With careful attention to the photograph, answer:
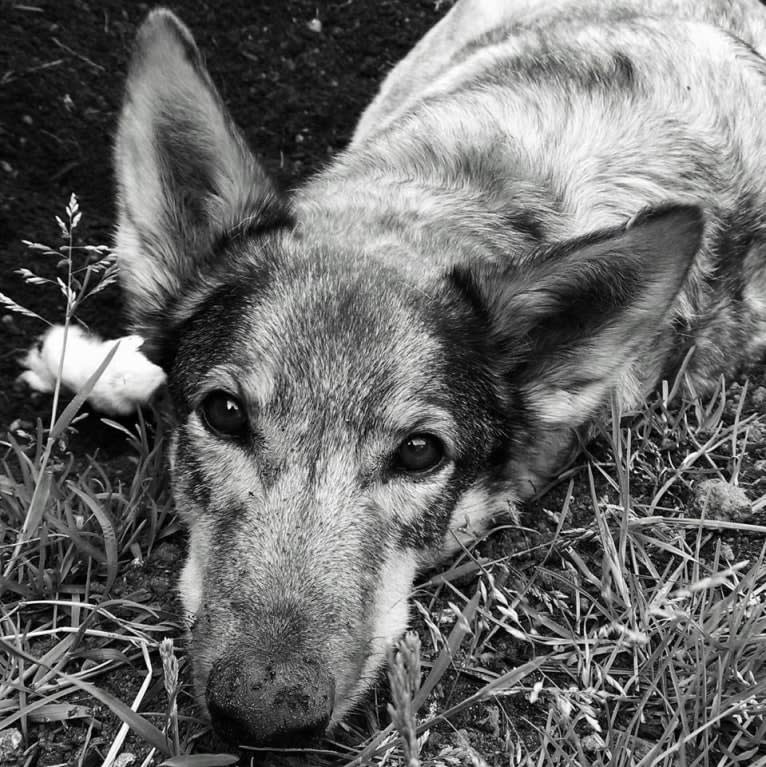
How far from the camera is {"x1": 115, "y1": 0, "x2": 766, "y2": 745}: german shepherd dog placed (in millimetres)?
2398

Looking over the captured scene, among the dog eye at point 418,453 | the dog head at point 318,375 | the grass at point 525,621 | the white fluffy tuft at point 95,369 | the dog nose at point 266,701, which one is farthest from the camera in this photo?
the white fluffy tuft at point 95,369

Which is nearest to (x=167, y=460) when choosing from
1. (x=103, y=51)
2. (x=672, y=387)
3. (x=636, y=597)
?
(x=636, y=597)

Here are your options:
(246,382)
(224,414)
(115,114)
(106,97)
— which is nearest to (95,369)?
(115,114)

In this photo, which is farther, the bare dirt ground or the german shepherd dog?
the bare dirt ground

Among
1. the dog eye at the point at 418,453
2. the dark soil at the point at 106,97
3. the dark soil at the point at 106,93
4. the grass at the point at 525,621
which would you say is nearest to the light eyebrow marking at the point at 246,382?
the dog eye at the point at 418,453

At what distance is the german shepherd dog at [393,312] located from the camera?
7.87ft

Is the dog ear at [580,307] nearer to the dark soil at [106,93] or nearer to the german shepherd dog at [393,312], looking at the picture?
the german shepherd dog at [393,312]

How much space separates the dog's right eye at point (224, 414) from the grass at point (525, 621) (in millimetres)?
566

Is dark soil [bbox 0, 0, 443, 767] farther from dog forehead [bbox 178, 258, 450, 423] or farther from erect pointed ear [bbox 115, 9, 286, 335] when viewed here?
dog forehead [bbox 178, 258, 450, 423]

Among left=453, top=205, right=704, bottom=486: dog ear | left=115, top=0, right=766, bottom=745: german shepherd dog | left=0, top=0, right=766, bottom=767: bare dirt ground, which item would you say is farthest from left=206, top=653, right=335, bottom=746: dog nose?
left=453, top=205, right=704, bottom=486: dog ear

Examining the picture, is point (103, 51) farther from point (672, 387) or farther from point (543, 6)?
point (672, 387)

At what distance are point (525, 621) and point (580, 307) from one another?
1052 mm

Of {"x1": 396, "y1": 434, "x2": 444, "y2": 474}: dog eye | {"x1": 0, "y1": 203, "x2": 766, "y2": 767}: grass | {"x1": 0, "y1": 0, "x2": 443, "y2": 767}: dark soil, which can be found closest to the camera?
{"x1": 0, "y1": 203, "x2": 766, "y2": 767}: grass

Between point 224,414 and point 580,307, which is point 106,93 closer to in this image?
point 224,414
